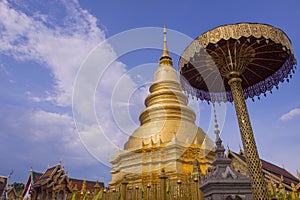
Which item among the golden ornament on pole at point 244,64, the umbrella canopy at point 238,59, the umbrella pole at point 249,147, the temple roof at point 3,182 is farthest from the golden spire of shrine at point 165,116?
the temple roof at point 3,182

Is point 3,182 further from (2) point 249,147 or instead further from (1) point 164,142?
(2) point 249,147

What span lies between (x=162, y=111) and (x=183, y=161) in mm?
4660

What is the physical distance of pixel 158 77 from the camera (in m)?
23.4

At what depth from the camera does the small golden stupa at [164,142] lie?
17.3m

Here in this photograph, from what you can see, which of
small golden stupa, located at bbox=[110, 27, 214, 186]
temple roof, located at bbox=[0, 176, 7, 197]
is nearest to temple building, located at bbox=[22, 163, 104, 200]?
small golden stupa, located at bbox=[110, 27, 214, 186]

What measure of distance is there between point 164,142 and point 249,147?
11811 mm

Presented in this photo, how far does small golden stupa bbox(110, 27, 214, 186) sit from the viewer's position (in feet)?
56.9

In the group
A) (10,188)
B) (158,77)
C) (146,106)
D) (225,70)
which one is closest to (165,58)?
(158,77)

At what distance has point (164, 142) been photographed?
60.0ft

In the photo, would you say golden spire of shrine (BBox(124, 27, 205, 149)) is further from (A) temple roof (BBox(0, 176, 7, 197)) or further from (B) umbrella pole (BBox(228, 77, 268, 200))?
(A) temple roof (BBox(0, 176, 7, 197))

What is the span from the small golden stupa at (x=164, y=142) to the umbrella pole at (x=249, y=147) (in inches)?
367

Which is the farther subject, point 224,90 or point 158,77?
point 158,77

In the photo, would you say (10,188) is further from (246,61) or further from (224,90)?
Answer: (246,61)

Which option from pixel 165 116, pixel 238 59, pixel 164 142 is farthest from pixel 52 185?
pixel 238 59
